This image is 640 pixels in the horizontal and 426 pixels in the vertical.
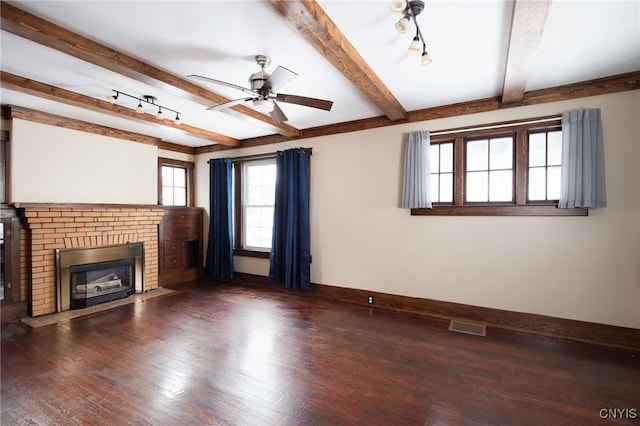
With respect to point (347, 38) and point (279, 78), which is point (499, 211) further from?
point (279, 78)

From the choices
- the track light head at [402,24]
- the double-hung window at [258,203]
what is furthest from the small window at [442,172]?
the double-hung window at [258,203]

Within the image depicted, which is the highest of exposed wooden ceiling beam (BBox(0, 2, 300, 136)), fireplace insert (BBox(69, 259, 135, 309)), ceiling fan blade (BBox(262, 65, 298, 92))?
exposed wooden ceiling beam (BBox(0, 2, 300, 136))

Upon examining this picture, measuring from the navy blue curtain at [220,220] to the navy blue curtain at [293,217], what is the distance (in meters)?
1.14

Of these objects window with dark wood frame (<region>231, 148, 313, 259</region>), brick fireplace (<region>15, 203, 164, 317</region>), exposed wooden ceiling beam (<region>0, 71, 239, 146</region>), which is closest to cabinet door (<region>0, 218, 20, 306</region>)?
brick fireplace (<region>15, 203, 164, 317</region>)

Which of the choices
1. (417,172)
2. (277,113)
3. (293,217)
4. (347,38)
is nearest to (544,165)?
(417,172)

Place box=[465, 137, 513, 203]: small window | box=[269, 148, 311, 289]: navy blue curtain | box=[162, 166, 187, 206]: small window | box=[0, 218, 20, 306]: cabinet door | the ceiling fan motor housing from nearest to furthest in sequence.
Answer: the ceiling fan motor housing → box=[465, 137, 513, 203]: small window → box=[0, 218, 20, 306]: cabinet door → box=[269, 148, 311, 289]: navy blue curtain → box=[162, 166, 187, 206]: small window

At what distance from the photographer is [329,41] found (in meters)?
2.15

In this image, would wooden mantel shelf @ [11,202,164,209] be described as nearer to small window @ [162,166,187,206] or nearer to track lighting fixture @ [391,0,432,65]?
small window @ [162,166,187,206]

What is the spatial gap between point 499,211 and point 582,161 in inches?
34.6

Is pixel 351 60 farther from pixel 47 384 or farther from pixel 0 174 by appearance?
pixel 0 174

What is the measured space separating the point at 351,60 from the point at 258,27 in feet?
2.49

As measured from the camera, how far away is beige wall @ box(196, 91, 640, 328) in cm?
294

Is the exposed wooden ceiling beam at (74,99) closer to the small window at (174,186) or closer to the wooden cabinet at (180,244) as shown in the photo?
the small window at (174,186)

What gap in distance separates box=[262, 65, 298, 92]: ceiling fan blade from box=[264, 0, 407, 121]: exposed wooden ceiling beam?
27cm
